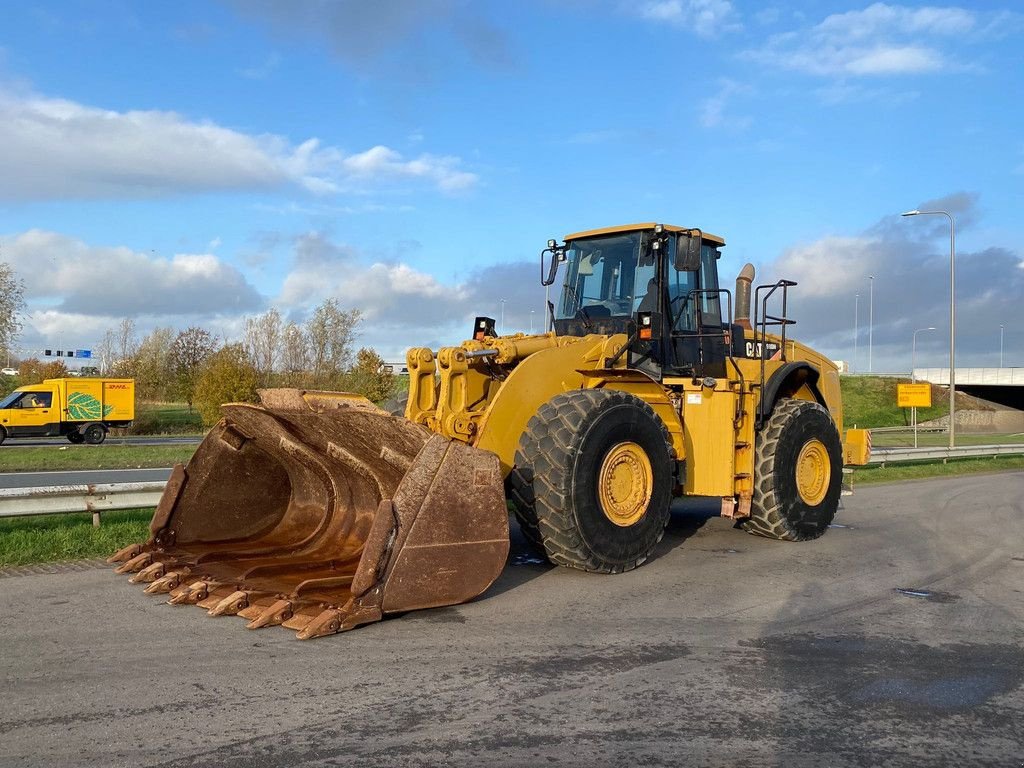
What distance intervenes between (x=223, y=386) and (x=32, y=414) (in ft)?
22.8

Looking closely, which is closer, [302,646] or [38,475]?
[302,646]

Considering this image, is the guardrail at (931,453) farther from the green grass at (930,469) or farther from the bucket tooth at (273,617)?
the bucket tooth at (273,617)

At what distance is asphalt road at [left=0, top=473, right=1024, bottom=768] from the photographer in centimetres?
379

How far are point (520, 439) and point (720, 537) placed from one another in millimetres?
3566

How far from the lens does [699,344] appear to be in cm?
895

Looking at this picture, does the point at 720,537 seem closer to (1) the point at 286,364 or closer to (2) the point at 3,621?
(2) the point at 3,621

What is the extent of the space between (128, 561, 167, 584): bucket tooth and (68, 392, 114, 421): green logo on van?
27.9 meters

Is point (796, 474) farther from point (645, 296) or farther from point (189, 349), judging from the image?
point (189, 349)

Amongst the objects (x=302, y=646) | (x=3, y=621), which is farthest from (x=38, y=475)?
(x=302, y=646)

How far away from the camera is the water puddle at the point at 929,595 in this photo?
6879mm

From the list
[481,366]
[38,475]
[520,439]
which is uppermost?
[481,366]

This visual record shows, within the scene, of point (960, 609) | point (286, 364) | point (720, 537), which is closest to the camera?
point (960, 609)

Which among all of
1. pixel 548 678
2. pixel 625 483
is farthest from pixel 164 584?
pixel 625 483

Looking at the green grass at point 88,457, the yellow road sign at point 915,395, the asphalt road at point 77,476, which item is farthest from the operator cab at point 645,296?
the yellow road sign at point 915,395
